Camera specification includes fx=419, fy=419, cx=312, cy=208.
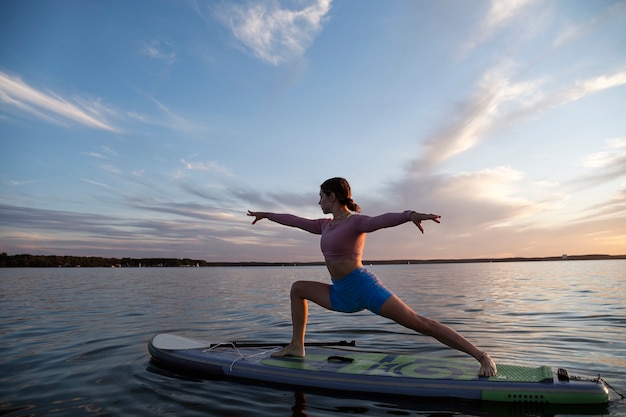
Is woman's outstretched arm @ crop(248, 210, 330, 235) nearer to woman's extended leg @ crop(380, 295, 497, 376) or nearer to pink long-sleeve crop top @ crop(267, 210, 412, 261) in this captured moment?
pink long-sleeve crop top @ crop(267, 210, 412, 261)

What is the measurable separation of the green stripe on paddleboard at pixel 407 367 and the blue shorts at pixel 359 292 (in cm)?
81

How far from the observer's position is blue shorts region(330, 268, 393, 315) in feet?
16.7

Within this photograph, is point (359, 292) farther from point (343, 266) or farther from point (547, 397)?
point (547, 397)

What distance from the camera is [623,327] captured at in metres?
9.74

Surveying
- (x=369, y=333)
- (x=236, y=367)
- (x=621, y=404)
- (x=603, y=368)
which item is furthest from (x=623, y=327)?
(x=236, y=367)

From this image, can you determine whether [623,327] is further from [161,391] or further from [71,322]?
A: [71,322]

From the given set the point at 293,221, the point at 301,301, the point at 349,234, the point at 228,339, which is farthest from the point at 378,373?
the point at 228,339

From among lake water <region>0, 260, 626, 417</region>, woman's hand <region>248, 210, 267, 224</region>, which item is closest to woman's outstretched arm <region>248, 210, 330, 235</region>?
woman's hand <region>248, 210, 267, 224</region>

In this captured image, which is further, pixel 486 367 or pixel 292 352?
pixel 292 352

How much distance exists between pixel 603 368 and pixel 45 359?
29.0 feet

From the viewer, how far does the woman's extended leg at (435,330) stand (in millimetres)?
4707

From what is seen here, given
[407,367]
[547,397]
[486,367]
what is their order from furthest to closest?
[407,367], [486,367], [547,397]

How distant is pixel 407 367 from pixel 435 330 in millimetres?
1010

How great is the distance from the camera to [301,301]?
5828mm
